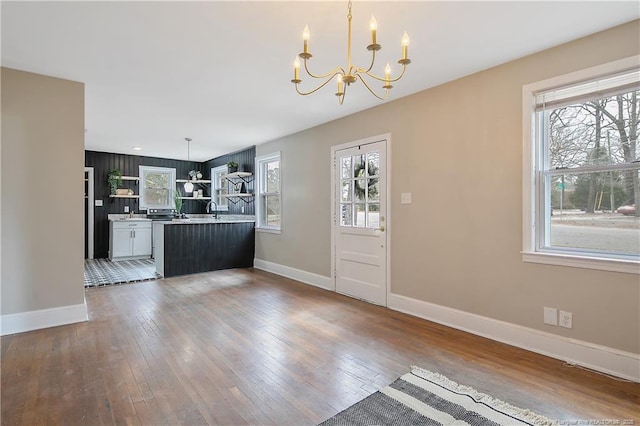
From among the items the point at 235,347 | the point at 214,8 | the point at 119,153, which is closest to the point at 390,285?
the point at 235,347

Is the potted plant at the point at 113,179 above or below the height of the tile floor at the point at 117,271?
above

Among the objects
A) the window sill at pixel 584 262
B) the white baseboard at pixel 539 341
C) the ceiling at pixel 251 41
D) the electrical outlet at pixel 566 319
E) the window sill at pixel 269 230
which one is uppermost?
the ceiling at pixel 251 41

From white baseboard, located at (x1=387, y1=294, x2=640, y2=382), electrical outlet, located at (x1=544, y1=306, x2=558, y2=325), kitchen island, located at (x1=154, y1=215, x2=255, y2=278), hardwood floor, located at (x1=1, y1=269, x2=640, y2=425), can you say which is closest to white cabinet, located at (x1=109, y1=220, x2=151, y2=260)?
kitchen island, located at (x1=154, y1=215, x2=255, y2=278)

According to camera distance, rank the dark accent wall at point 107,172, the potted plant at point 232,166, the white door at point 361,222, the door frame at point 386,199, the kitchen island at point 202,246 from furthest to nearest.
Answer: the dark accent wall at point 107,172 < the potted plant at point 232,166 < the kitchen island at point 202,246 < the white door at point 361,222 < the door frame at point 386,199

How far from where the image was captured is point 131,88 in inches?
139

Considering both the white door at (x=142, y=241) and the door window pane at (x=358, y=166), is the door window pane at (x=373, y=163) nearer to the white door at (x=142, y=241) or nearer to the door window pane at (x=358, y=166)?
the door window pane at (x=358, y=166)

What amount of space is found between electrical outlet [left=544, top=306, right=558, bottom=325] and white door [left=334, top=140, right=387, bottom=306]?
65.6 inches

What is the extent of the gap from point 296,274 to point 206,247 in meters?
1.77

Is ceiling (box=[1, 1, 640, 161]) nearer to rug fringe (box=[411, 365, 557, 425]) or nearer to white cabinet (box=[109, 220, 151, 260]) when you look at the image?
rug fringe (box=[411, 365, 557, 425])

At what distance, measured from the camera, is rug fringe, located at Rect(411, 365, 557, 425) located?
181cm

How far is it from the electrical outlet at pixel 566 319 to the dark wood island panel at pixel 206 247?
5092 millimetres

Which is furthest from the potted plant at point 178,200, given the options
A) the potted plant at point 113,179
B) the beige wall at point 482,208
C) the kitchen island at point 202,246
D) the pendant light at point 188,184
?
the beige wall at point 482,208

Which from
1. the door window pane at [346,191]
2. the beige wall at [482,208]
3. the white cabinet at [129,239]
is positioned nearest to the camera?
the beige wall at [482,208]

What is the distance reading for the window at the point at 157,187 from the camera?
7.99 m
